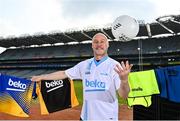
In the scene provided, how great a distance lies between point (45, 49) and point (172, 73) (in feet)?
181

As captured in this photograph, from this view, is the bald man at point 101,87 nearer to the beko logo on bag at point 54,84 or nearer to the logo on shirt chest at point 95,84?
the logo on shirt chest at point 95,84

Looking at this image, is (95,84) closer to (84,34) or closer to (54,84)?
(54,84)

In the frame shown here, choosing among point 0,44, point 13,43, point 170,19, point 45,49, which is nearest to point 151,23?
point 170,19

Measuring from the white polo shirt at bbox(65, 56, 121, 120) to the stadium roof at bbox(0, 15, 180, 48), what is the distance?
116ft

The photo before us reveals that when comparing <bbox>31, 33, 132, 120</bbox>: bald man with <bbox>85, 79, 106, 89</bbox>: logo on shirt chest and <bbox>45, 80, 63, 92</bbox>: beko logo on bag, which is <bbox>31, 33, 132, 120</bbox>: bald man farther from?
<bbox>45, 80, 63, 92</bbox>: beko logo on bag

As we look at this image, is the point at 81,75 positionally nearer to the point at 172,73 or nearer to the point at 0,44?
the point at 172,73

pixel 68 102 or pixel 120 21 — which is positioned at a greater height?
pixel 120 21

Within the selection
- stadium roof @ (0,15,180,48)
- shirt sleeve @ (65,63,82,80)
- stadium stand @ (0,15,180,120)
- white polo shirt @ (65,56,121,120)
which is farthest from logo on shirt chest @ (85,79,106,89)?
stadium roof @ (0,15,180,48)

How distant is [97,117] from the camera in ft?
11.4

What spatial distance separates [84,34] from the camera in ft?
161

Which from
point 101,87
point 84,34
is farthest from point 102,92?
point 84,34

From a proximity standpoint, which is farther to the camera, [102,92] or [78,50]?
[78,50]

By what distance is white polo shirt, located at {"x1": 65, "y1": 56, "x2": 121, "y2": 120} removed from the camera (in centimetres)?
346

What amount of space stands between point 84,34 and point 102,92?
45.9 metres
